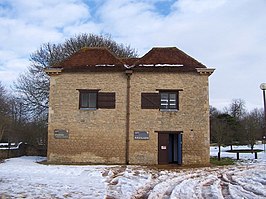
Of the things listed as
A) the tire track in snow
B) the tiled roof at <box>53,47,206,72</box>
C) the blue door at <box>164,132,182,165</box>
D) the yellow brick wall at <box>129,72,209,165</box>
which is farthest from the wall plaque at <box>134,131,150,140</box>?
the tire track in snow

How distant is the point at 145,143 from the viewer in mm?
22516

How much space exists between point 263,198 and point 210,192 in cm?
201

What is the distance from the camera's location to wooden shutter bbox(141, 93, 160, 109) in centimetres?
2272

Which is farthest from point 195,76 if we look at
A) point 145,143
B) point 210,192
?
point 210,192

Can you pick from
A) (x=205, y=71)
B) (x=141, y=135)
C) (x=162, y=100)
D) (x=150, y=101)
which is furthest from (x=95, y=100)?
(x=205, y=71)

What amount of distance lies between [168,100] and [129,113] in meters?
2.71

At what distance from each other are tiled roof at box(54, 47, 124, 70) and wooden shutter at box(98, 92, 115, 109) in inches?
70.6

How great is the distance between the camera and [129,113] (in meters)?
22.7

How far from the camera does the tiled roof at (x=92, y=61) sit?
23203 millimetres

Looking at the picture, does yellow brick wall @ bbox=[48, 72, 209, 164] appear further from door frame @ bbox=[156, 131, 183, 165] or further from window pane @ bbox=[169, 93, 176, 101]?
window pane @ bbox=[169, 93, 176, 101]

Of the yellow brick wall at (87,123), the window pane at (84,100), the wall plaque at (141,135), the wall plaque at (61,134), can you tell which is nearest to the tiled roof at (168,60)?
the yellow brick wall at (87,123)

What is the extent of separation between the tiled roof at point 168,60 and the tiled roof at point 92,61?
63.7 inches

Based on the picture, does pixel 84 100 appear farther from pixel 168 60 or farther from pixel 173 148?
pixel 173 148

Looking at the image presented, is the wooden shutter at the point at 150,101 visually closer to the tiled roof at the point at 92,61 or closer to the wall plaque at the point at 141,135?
the wall plaque at the point at 141,135
